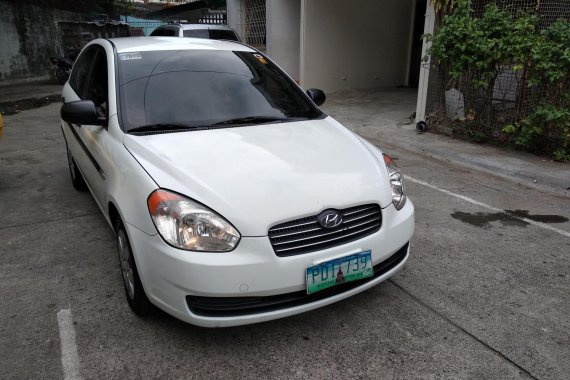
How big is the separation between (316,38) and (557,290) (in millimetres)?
9195

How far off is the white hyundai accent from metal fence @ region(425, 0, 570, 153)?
4159mm

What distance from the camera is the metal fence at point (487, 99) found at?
6.20 metres

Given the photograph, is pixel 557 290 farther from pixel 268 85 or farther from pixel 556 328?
pixel 268 85

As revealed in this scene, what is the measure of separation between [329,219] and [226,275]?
0.60m

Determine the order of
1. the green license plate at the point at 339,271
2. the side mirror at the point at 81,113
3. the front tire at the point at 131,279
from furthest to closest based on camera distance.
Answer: the side mirror at the point at 81,113
the front tire at the point at 131,279
the green license plate at the point at 339,271

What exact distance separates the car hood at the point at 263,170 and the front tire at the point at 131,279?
1.62 feet

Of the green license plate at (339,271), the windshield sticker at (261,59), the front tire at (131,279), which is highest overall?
the windshield sticker at (261,59)

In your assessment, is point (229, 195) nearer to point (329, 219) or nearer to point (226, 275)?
point (226, 275)

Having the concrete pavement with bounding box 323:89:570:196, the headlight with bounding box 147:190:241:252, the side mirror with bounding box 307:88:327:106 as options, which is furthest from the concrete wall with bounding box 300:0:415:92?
the headlight with bounding box 147:190:241:252

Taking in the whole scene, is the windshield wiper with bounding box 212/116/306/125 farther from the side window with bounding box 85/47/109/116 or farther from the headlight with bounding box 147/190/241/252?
the headlight with bounding box 147/190/241/252

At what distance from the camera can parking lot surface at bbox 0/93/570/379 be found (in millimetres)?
2416

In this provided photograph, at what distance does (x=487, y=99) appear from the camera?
6.78 m

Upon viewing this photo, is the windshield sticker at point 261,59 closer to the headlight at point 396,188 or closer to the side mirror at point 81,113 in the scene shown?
the side mirror at point 81,113

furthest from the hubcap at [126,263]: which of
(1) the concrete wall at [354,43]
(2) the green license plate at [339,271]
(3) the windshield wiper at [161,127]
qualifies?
(1) the concrete wall at [354,43]
